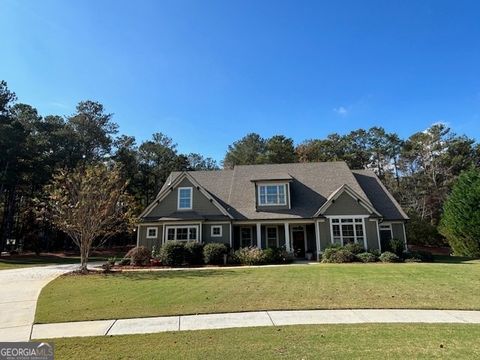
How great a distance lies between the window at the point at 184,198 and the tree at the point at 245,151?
92.5 feet

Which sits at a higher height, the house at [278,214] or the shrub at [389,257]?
the house at [278,214]

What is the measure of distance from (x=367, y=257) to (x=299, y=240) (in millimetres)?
6211

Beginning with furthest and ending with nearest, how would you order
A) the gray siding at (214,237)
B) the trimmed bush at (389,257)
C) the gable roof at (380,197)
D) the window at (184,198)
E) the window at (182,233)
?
the window at (184,198), the gable roof at (380,197), the window at (182,233), the gray siding at (214,237), the trimmed bush at (389,257)

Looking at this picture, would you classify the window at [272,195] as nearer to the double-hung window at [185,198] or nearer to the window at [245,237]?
the window at [245,237]

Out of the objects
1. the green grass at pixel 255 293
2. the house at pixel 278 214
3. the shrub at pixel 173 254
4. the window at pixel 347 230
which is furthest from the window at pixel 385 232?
the shrub at pixel 173 254

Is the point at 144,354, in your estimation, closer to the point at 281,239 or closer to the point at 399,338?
the point at 399,338

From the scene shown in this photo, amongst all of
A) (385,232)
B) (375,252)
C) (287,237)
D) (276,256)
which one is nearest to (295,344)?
(276,256)

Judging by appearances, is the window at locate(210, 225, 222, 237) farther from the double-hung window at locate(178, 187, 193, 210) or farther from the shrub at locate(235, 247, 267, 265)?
the shrub at locate(235, 247, 267, 265)

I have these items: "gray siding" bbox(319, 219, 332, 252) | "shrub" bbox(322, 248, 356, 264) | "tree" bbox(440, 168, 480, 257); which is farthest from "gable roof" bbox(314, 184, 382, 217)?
"tree" bbox(440, 168, 480, 257)

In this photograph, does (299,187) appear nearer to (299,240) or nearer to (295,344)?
(299,240)

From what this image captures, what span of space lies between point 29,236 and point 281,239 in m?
31.3

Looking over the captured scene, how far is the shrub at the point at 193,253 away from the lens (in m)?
22.4

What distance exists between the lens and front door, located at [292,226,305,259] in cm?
2644

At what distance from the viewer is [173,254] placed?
21.9 metres
